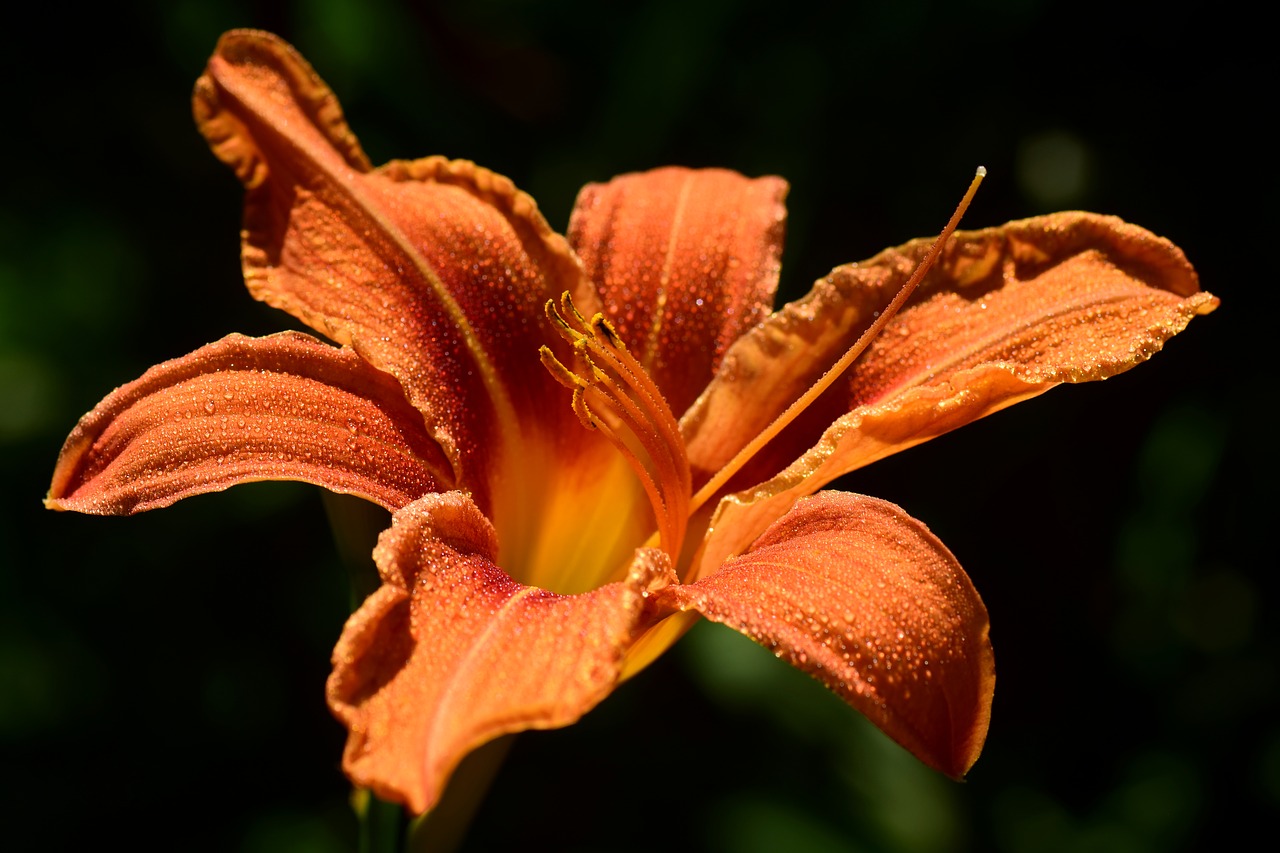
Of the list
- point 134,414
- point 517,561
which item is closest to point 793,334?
point 517,561

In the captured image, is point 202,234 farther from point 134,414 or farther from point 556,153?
point 134,414

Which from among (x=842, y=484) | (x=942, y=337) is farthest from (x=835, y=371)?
(x=842, y=484)

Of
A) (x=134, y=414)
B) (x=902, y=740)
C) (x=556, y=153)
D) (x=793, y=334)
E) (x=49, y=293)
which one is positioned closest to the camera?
(x=902, y=740)

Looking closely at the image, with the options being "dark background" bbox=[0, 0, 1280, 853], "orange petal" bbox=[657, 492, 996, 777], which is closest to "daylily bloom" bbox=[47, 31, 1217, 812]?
"orange petal" bbox=[657, 492, 996, 777]

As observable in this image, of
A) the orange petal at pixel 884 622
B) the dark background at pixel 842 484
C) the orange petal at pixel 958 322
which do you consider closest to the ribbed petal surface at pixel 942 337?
the orange petal at pixel 958 322

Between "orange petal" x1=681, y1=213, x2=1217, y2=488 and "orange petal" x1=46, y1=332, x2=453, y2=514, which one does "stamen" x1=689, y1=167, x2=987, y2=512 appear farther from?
"orange petal" x1=46, y1=332, x2=453, y2=514

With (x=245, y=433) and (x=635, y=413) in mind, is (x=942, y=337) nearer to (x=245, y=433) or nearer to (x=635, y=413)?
(x=635, y=413)

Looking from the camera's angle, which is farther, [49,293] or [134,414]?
[49,293]
